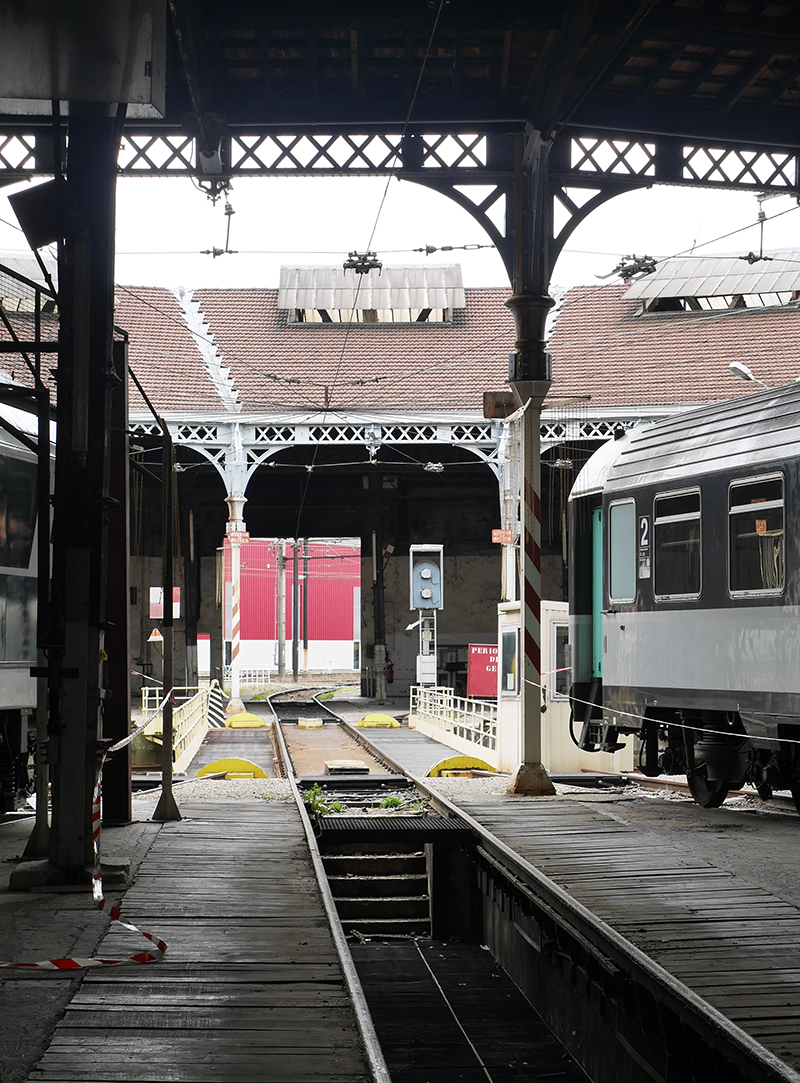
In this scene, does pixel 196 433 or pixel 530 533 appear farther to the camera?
pixel 196 433

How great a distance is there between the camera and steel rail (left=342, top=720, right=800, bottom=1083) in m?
4.86

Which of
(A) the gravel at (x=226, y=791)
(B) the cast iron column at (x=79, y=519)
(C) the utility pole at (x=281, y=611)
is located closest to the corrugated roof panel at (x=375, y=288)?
(C) the utility pole at (x=281, y=611)

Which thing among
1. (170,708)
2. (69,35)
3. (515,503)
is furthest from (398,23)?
(515,503)

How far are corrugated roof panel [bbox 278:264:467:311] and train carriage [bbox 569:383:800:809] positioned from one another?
23740 mm

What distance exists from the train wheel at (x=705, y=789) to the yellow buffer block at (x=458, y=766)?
4165 millimetres

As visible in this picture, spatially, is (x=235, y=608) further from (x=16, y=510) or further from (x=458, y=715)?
(x=16, y=510)

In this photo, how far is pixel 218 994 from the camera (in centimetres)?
553

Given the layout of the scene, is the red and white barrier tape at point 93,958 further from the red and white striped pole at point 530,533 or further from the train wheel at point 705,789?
the train wheel at point 705,789

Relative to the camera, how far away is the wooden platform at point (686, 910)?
5.63 m

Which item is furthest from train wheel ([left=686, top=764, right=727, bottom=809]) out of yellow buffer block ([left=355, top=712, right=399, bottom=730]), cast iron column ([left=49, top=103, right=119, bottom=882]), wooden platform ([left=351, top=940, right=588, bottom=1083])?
yellow buffer block ([left=355, top=712, right=399, bottom=730])

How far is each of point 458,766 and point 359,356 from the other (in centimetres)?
1965

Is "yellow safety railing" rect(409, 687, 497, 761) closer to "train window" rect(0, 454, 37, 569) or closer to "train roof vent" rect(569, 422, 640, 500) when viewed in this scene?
"train roof vent" rect(569, 422, 640, 500)

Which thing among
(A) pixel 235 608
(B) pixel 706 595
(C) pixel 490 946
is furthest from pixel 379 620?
(B) pixel 706 595

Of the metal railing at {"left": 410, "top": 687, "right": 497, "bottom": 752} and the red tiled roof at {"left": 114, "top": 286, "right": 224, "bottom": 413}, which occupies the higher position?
the red tiled roof at {"left": 114, "top": 286, "right": 224, "bottom": 413}
